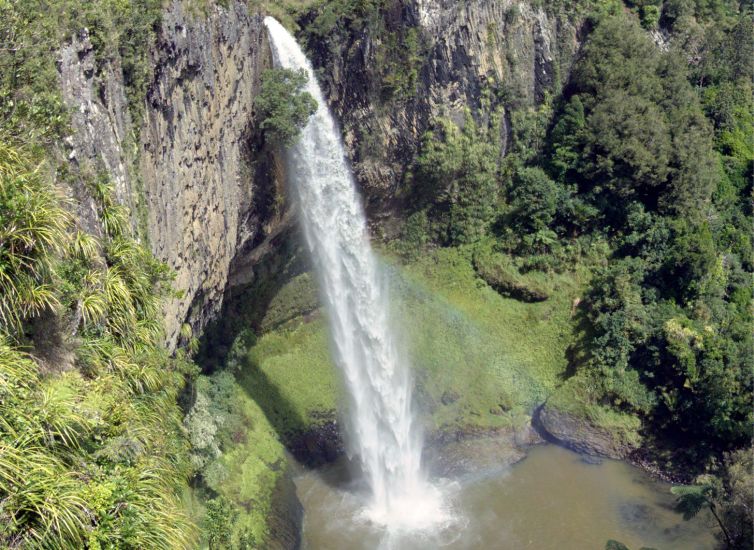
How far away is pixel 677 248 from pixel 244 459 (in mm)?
15906

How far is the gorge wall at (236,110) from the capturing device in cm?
1098

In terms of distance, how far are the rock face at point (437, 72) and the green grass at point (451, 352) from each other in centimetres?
403

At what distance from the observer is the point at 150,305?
30.9ft

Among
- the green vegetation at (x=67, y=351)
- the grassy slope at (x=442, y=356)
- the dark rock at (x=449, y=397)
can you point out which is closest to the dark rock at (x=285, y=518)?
the grassy slope at (x=442, y=356)

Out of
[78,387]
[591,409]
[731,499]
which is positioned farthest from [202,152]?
[731,499]

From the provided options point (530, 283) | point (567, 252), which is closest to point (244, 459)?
point (530, 283)

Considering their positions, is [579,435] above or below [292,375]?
below

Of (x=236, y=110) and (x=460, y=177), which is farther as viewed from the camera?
(x=460, y=177)

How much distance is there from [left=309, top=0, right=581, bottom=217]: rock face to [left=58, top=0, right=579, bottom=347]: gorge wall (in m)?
0.04

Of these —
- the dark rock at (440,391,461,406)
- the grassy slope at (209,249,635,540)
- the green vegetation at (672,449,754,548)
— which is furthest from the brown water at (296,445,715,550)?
the dark rock at (440,391,461,406)

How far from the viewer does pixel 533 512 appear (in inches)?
714

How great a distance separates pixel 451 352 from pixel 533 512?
6684 mm

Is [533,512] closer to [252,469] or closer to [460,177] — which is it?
[252,469]

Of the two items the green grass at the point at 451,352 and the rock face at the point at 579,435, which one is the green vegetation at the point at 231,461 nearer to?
the green grass at the point at 451,352
